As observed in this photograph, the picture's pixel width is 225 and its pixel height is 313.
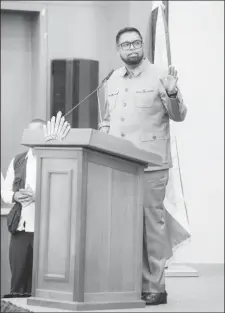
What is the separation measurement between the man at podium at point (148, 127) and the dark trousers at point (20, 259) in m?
0.99

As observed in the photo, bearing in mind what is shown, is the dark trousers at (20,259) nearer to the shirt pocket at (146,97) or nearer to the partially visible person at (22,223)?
the partially visible person at (22,223)

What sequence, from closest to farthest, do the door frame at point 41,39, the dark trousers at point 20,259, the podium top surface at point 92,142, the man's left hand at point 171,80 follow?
the podium top surface at point 92,142, the man's left hand at point 171,80, the dark trousers at point 20,259, the door frame at point 41,39

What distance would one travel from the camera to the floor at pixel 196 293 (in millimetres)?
3850

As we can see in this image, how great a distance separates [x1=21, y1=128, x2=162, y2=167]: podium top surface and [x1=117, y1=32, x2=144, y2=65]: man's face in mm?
516

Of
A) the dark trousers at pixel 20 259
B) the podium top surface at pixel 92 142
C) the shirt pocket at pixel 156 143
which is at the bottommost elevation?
the dark trousers at pixel 20 259

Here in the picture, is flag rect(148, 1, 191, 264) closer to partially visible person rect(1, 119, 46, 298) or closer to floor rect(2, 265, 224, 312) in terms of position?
floor rect(2, 265, 224, 312)

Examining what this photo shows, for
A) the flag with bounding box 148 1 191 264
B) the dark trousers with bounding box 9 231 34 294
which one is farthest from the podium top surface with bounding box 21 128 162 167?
the flag with bounding box 148 1 191 264

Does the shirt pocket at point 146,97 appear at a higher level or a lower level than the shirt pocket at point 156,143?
higher

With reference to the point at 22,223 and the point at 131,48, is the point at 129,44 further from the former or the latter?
the point at 22,223

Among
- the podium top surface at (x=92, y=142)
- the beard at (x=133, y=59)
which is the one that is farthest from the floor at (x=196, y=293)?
the beard at (x=133, y=59)

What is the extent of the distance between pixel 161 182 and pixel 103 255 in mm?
640

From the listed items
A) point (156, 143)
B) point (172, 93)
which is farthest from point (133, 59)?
point (156, 143)

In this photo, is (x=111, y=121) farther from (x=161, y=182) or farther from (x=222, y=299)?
(x=222, y=299)

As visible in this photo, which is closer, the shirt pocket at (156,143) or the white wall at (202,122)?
the shirt pocket at (156,143)
